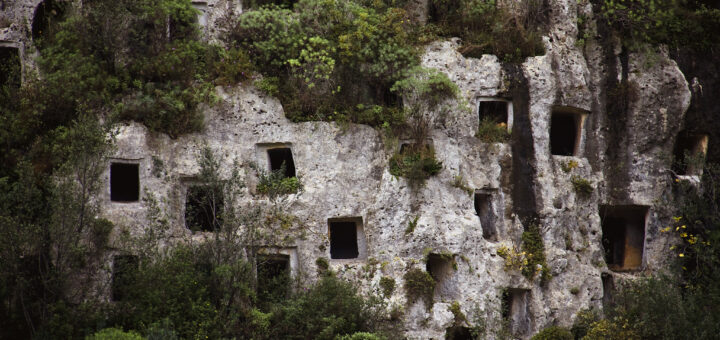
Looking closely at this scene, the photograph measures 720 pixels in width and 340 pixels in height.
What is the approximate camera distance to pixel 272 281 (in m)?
23.0

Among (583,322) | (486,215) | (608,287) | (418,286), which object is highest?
(486,215)

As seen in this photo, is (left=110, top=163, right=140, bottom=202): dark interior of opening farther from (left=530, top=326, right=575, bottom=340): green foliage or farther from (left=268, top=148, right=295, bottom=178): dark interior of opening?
(left=530, top=326, right=575, bottom=340): green foliage

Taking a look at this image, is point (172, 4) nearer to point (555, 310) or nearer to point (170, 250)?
point (170, 250)

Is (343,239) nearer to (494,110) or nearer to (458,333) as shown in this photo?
(458,333)

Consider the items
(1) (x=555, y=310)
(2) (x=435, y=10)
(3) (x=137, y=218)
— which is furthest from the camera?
(2) (x=435, y=10)

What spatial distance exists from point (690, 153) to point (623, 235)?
12.5 ft

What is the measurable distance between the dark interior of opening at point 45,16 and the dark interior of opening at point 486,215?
15.1m

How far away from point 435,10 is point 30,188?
14.6 m

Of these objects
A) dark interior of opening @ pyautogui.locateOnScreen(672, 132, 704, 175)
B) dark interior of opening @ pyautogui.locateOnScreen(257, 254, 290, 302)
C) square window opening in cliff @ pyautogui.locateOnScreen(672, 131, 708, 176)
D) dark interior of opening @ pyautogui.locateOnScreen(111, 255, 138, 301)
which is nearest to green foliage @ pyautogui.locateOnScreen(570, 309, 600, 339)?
square window opening in cliff @ pyautogui.locateOnScreen(672, 131, 708, 176)

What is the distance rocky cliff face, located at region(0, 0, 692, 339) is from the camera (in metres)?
23.5

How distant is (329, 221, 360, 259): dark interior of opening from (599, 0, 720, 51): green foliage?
38.5ft

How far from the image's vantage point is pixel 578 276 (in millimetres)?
25000

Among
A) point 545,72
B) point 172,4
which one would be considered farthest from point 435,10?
point 172,4

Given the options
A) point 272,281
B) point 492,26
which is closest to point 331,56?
point 492,26
